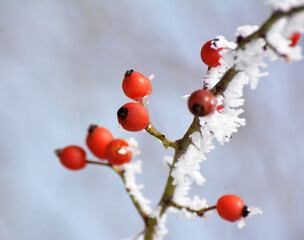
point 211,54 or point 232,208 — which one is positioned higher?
point 211,54

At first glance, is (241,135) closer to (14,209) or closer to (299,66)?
(299,66)

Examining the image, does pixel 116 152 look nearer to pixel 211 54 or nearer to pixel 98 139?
pixel 98 139

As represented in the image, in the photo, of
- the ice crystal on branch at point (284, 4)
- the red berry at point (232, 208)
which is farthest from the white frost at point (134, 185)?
the ice crystal on branch at point (284, 4)

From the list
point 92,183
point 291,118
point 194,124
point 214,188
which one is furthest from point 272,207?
point 194,124

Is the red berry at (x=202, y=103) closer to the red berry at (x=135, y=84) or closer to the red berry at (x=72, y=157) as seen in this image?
the red berry at (x=135, y=84)

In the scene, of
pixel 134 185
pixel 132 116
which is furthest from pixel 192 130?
pixel 134 185

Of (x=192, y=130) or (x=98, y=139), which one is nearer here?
(x=192, y=130)

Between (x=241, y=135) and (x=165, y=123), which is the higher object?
(x=165, y=123)
